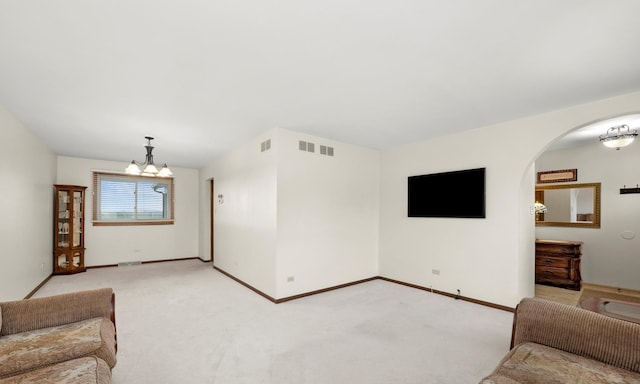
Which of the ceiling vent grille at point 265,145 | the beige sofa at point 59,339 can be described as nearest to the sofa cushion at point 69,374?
the beige sofa at point 59,339

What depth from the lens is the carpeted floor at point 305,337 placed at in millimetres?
2395

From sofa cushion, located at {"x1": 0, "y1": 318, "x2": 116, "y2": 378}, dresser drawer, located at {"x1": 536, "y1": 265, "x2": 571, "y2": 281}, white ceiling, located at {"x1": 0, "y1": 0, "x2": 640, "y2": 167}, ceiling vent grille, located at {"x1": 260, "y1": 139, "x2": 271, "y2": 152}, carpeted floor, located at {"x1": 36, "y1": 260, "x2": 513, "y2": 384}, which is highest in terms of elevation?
white ceiling, located at {"x1": 0, "y1": 0, "x2": 640, "y2": 167}

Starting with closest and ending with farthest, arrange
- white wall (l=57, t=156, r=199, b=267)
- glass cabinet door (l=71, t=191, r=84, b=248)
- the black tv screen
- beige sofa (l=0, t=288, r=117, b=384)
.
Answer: beige sofa (l=0, t=288, r=117, b=384), the black tv screen, glass cabinet door (l=71, t=191, r=84, b=248), white wall (l=57, t=156, r=199, b=267)

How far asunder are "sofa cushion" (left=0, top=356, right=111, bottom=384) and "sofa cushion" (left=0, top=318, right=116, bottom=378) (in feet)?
0.30

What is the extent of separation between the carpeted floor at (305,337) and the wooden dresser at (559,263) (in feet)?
7.78

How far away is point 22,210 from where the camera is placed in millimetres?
4117

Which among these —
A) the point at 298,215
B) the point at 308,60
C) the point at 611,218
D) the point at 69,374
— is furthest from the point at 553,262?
the point at 69,374

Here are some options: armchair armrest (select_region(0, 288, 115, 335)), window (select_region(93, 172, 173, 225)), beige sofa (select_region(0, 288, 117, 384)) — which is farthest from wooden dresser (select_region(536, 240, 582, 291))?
window (select_region(93, 172, 173, 225))

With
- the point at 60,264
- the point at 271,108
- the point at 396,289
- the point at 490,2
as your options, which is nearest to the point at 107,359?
the point at 271,108

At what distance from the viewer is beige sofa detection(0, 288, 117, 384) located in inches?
64.2

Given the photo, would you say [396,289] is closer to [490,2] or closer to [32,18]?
[490,2]

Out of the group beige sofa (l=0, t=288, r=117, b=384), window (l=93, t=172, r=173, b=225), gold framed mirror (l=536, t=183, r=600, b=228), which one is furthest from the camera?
window (l=93, t=172, r=173, b=225)

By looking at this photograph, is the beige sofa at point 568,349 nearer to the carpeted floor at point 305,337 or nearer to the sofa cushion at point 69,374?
the carpeted floor at point 305,337

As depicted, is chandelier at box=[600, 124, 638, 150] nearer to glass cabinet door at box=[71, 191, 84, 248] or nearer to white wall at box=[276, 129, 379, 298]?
white wall at box=[276, 129, 379, 298]
